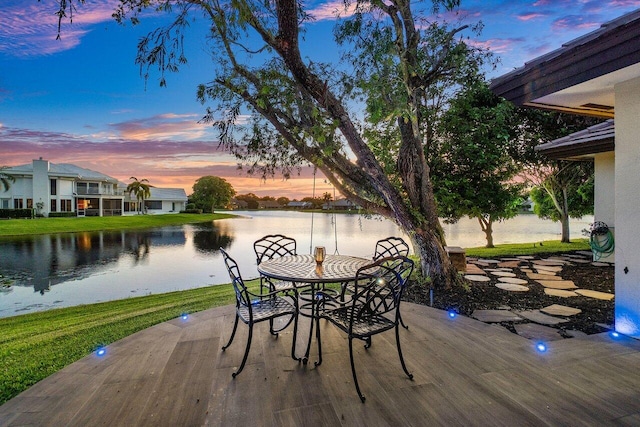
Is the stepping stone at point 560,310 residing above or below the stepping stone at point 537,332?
above

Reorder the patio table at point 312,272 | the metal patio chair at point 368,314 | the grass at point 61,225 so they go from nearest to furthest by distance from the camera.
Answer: the metal patio chair at point 368,314 → the patio table at point 312,272 → the grass at point 61,225

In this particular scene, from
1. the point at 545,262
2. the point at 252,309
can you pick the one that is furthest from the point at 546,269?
the point at 252,309

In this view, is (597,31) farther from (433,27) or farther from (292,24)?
(433,27)

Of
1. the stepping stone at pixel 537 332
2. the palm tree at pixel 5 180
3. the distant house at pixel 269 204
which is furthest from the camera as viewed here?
the distant house at pixel 269 204

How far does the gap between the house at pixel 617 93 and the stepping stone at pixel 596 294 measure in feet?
5.21

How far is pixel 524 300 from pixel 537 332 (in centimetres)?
119

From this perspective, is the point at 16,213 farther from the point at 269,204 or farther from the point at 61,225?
the point at 269,204

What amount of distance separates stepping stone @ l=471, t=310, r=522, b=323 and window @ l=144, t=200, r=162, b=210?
43946 mm

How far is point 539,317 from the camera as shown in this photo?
3.56 meters

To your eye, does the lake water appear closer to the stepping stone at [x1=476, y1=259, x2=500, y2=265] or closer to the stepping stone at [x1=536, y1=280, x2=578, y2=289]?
the stepping stone at [x1=476, y1=259, x2=500, y2=265]

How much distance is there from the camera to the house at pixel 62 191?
2720 centimetres

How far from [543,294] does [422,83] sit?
3.51m

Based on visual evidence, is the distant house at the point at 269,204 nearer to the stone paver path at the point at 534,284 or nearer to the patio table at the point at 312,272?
the stone paver path at the point at 534,284

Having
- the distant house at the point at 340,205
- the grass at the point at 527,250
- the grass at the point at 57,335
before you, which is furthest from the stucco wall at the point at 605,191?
the grass at the point at 57,335
